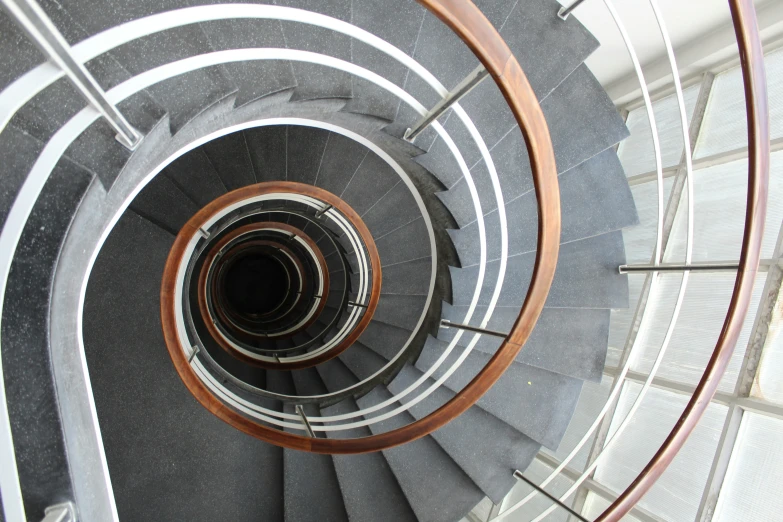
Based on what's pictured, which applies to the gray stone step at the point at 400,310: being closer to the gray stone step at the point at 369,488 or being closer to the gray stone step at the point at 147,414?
the gray stone step at the point at 369,488

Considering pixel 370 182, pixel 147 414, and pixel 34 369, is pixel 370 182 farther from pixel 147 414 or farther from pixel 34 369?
pixel 34 369

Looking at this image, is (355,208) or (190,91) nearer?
(190,91)

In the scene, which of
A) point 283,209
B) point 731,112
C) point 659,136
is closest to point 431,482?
point 659,136

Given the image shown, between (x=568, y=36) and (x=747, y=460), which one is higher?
(x=568, y=36)

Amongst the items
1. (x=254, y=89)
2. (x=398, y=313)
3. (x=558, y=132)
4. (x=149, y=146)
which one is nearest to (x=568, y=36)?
(x=558, y=132)

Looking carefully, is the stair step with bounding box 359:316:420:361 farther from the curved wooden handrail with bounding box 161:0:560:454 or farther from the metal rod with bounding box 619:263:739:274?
the metal rod with bounding box 619:263:739:274

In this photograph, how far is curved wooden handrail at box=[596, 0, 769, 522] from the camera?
1971 mm

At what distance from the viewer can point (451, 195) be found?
375 cm

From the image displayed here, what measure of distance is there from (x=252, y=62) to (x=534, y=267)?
1.85 metres

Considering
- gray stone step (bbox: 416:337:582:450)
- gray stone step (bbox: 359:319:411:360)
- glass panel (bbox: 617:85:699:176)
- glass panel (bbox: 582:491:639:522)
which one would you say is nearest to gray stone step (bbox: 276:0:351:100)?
gray stone step (bbox: 416:337:582:450)

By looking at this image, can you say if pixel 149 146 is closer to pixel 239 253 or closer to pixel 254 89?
pixel 254 89

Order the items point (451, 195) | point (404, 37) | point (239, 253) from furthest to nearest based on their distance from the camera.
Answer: point (239, 253)
point (451, 195)
point (404, 37)

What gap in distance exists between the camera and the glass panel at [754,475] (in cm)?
305

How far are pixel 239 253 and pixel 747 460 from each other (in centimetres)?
976
